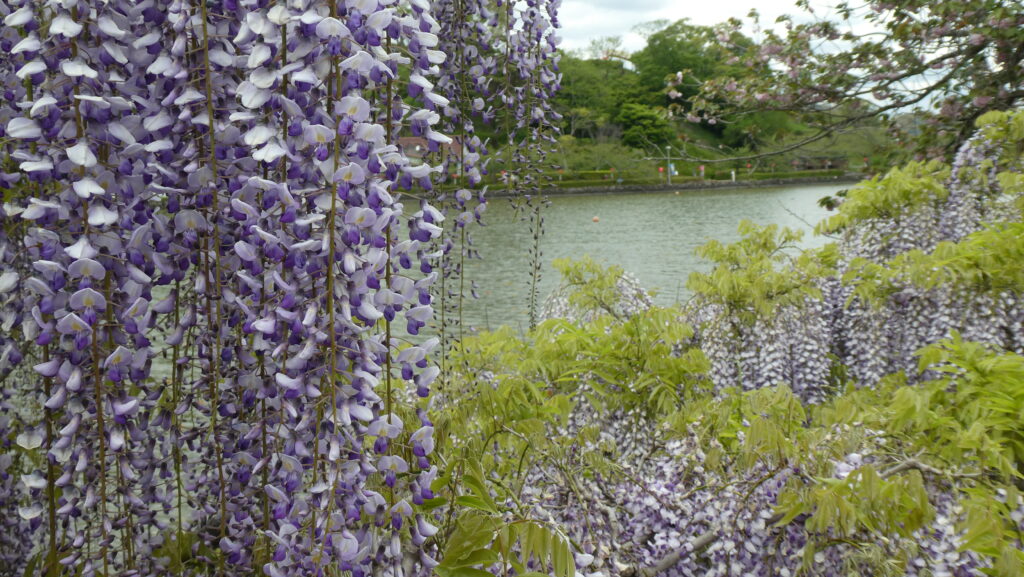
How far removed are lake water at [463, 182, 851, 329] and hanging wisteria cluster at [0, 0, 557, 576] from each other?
12.7ft

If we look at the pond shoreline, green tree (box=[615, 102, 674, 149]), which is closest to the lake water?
the pond shoreline

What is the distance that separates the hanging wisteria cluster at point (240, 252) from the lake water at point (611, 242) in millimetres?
3863

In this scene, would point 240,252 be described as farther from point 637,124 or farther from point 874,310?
point 637,124

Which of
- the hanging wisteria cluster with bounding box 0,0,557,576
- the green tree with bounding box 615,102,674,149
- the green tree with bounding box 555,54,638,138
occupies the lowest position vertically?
the hanging wisteria cluster with bounding box 0,0,557,576

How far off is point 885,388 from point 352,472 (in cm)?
372

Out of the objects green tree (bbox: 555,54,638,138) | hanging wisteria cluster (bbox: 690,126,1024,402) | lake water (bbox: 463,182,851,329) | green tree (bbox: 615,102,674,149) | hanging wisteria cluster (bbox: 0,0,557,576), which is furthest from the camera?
green tree (bbox: 615,102,674,149)

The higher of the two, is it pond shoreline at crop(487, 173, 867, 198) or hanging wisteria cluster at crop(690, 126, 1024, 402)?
pond shoreline at crop(487, 173, 867, 198)

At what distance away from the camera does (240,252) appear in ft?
4.57

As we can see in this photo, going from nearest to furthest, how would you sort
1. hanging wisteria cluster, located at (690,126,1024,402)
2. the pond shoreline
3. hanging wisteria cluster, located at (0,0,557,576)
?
hanging wisteria cluster, located at (0,0,557,576), hanging wisteria cluster, located at (690,126,1024,402), the pond shoreline

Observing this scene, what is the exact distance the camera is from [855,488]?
79.7 inches

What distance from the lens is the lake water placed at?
408 inches

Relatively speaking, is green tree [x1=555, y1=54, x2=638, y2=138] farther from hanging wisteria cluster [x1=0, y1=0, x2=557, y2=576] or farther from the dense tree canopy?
hanging wisteria cluster [x1=0, y1=0, x2=557, y2=576]

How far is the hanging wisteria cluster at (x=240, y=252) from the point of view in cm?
133

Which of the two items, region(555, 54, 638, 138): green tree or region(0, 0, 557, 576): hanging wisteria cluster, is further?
→ region(555, 54, 638, 138): green tree
